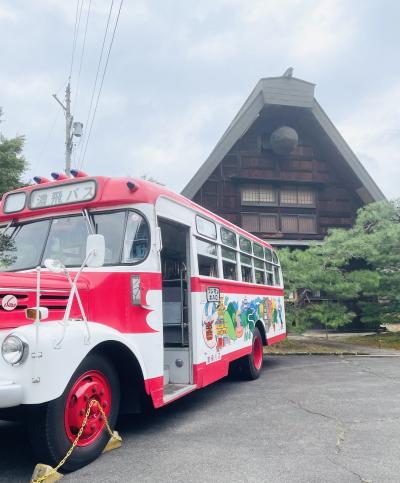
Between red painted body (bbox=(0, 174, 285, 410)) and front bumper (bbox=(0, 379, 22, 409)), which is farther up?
red painted body (bbox=(0, 174, 285, 410))

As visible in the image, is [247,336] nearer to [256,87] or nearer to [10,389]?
[10,389]

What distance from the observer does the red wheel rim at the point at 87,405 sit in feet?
12.3

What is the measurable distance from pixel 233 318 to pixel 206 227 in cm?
162

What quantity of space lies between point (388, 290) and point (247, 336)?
25.5ft

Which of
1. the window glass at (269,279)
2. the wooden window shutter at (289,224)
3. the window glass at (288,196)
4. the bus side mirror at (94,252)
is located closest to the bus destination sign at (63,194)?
the bus side mirror at (94,252)

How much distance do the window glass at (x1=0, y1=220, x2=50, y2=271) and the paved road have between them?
1.84 metres

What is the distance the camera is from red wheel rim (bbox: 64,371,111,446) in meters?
3.74

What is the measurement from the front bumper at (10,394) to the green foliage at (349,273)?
9908mm

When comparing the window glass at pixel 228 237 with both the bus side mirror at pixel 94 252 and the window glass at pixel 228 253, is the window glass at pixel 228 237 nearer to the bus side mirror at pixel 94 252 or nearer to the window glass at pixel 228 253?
the window glass at pixel 228 253

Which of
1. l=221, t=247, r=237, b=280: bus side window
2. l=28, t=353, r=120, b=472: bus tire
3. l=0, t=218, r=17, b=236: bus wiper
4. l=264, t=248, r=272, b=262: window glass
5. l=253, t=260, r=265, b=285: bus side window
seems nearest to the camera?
l=28, t=353, r=120, b=472: bus tire

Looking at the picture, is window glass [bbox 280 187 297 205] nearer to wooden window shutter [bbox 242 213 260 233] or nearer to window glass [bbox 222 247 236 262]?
wooden window shutter [bbox 242 213 260 233]

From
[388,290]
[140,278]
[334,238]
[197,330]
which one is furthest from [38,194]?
[388,290]

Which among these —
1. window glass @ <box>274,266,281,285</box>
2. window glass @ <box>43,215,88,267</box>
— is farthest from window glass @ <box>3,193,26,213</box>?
window glass @ <box>274,266,281,285</box>

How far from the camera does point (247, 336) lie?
773 cm
